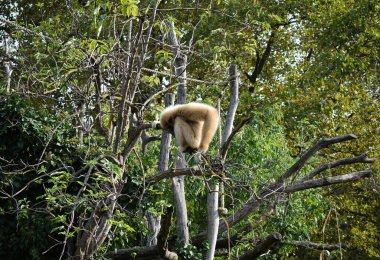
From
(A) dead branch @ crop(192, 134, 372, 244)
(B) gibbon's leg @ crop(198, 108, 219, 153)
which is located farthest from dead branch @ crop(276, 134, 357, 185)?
(B) gibbon's leg @ crop(198, 108, 219, 153)

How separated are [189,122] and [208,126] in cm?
28

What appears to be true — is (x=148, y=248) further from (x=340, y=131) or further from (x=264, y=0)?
(x=264, y=0)

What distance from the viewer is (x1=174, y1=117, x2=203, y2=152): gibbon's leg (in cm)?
785

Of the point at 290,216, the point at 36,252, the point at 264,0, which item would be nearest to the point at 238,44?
the point at 264,0

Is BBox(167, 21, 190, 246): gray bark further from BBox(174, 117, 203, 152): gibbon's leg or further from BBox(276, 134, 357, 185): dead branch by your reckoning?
BBox(276, 134, 357, 185): dead branch

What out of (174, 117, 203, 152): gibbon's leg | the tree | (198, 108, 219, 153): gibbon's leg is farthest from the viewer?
(198, 108, 219, 153): gibbon's leg

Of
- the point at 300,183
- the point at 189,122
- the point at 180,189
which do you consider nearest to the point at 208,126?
the point at 189,122

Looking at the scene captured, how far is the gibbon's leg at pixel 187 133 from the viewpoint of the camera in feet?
25.8

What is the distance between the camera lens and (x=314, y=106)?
1565cm

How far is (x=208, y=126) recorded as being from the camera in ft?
26.6

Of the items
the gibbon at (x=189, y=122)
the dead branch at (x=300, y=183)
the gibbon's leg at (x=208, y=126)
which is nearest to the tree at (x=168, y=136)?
the dead branch at (x=300, y=183)

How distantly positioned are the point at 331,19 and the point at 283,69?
2.24 meters

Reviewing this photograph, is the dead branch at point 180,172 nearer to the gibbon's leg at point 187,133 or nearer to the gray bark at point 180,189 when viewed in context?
the gibbon's leg at point 187,133

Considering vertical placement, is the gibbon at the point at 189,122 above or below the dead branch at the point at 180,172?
above
